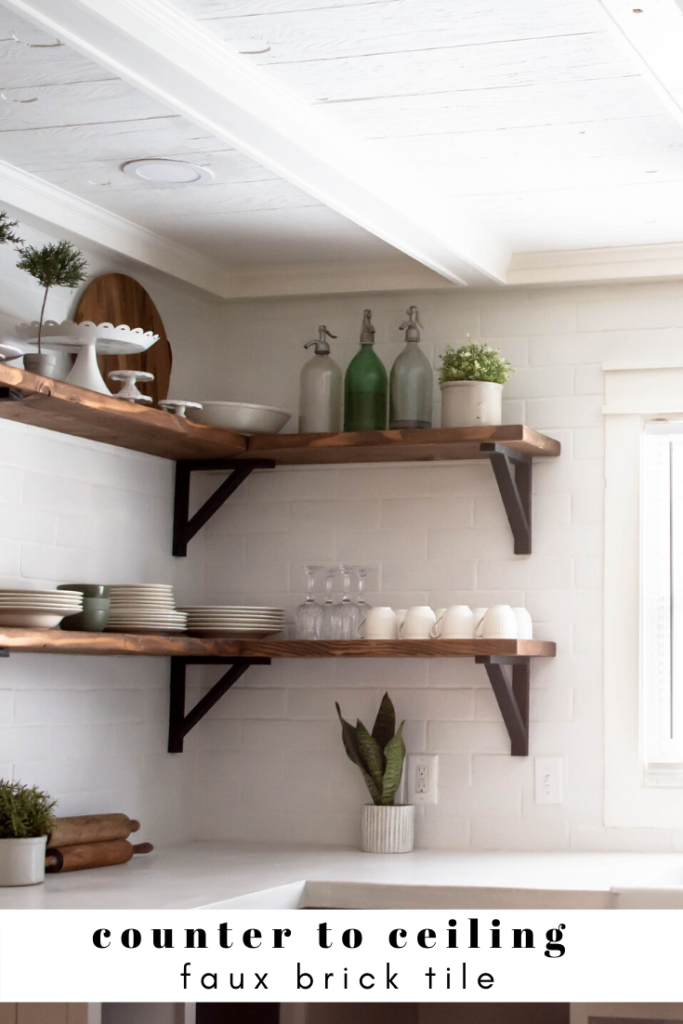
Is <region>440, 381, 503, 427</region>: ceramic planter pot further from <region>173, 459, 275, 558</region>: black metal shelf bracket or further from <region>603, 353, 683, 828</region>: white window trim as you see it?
<region>173, 459, 275, 558</region>: black metal shelf bracket

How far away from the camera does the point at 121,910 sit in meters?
2.19

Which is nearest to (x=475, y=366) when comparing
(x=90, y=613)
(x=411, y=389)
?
(x=411, y=389)

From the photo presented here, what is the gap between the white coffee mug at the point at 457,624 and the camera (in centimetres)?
303

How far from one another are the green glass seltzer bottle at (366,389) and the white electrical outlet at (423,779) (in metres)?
0.87

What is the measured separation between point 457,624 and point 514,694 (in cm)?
28

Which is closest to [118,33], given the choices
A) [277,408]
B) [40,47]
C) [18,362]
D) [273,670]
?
[40,47]

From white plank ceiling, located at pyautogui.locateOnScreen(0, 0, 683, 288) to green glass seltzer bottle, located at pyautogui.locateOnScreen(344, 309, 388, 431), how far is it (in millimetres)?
246

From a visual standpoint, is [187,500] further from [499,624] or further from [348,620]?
[499,624]

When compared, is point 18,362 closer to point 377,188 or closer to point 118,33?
point 377,188

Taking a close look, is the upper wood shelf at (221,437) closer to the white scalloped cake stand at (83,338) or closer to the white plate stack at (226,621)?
the white scalloped cake stand at (83,338)

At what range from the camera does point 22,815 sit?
2.50 metres

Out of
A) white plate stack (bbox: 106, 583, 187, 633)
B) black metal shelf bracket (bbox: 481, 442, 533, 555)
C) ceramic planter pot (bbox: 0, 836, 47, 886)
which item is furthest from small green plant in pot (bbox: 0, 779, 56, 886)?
black metal shelf bracket (bbox: 481, 442, 533, 555)

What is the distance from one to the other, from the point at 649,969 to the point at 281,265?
6.66 ft

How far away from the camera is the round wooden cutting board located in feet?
10.1
